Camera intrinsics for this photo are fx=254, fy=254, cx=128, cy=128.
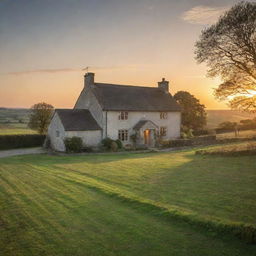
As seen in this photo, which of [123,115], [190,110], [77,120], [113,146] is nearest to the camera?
[113,146]

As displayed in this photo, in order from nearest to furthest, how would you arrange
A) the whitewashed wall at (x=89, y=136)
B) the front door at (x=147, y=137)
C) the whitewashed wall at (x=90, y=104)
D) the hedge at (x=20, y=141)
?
the whitewashed wall at (x=89, y=136)
the whitewashed wall at (x=90, y=104)
the hedge at (x=20, y=141)
the front door at (x=147, y=137)

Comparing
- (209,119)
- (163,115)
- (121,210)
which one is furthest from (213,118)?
(121,210)

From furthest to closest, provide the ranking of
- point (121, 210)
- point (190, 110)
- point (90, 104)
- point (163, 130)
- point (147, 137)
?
point (190, 110), point (163, 130), point (147, 137), point (90, 104), point (121, 210)

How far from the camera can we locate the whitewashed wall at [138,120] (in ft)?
116

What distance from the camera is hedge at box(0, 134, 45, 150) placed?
37094mm

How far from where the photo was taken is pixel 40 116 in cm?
4225

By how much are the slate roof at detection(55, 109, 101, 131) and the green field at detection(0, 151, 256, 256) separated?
1482cm

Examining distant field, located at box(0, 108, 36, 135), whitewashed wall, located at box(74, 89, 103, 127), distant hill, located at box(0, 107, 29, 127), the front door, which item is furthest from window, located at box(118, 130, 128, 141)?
distant hill, located at box(0, 107, 29, 127)

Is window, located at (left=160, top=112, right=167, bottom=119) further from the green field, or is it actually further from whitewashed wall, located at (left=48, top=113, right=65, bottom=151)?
the green field

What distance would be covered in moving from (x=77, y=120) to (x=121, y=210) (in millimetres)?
25357

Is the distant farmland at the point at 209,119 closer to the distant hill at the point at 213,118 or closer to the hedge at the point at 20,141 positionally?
the distant hill at the point at 213,118

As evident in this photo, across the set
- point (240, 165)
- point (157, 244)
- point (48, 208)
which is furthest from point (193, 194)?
point (240, 165)

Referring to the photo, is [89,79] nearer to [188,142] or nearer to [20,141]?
[20,141]

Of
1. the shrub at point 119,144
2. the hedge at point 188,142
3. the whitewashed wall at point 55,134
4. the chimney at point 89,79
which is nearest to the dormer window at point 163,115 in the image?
the hedge at point 188,142
